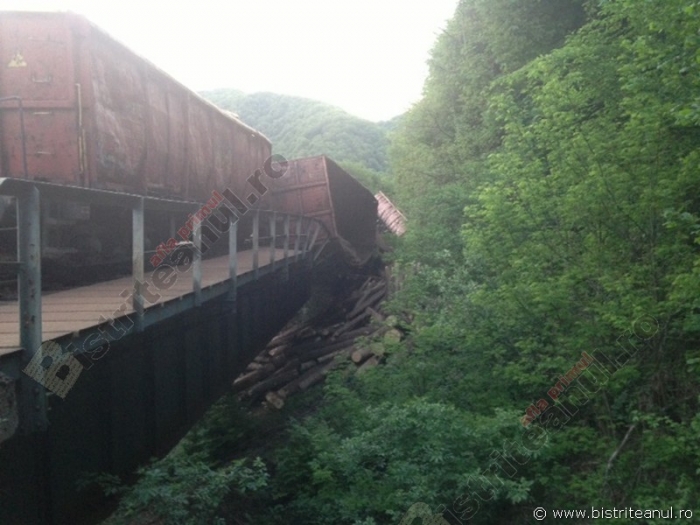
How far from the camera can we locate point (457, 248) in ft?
36.7

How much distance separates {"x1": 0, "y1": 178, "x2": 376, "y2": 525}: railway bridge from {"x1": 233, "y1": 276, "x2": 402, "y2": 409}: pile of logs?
3986mm

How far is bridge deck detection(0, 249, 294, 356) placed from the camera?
3.74m

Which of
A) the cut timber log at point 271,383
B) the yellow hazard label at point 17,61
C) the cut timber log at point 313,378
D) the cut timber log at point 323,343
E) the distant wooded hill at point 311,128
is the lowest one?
the cut timber log at point 271,383

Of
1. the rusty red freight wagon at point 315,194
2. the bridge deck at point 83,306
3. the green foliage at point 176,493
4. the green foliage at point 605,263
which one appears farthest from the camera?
the rusty red freight wagon at point 315,194

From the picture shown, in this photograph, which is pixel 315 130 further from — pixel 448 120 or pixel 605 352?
pixel 605 352

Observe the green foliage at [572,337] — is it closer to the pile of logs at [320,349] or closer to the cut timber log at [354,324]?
the pile of logs at [320,349]

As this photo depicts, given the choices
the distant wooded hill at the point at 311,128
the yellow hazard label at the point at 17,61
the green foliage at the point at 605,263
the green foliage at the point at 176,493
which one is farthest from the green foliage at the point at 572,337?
the distant wooded hill at the point at 311,128

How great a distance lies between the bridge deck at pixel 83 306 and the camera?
147 inches

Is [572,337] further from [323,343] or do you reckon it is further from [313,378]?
[323,343]

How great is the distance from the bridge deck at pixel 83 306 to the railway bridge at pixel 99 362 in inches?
0.5

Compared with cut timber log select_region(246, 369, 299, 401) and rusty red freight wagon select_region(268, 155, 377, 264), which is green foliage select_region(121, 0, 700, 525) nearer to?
cut timber log select_region(246, 369, 299, 401)

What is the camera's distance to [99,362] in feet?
13.6

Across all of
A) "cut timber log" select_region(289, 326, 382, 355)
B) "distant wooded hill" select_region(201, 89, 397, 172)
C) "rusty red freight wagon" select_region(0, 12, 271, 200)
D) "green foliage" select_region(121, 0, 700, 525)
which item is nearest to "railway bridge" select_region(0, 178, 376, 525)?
"rusty red freight wagon" select_region(0, 12, 271, 200)

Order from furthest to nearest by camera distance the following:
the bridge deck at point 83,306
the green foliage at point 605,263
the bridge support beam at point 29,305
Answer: the green foliage at point 605,263 < the bridge deck at point 83,306 < the bridge support beam at point 29,305
